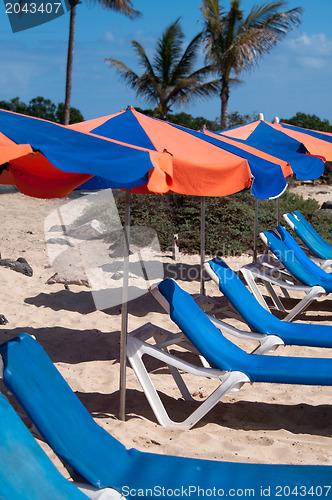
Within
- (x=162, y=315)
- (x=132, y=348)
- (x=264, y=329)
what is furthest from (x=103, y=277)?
(x=132, y=348)

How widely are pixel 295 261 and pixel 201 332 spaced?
2993mm

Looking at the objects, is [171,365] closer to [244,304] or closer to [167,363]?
[167,363]

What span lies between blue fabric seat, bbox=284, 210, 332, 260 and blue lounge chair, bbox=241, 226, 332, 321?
2.64 feet

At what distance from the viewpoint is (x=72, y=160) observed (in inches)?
105

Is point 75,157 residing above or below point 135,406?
above

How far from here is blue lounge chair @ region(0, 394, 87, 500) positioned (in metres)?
1.99

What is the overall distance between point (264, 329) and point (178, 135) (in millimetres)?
1764

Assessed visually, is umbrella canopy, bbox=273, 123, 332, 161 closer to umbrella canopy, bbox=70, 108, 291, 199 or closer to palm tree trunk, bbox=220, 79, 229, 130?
umbrella canopy, bbox=70, 108, 291, 199

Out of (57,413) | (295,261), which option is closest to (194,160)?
(57,413)

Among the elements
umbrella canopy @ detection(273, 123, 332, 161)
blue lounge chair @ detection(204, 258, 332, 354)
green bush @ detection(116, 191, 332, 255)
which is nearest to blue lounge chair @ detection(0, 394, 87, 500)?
blue lounge chair @ detection(204, 258, 332, 354)

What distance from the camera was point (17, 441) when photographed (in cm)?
210

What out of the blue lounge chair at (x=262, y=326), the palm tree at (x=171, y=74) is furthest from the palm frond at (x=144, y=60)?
the blue lounge chair at (x=262, y=326)

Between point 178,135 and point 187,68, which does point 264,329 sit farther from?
point 187,68

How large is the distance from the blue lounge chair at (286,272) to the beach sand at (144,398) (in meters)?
0.49
